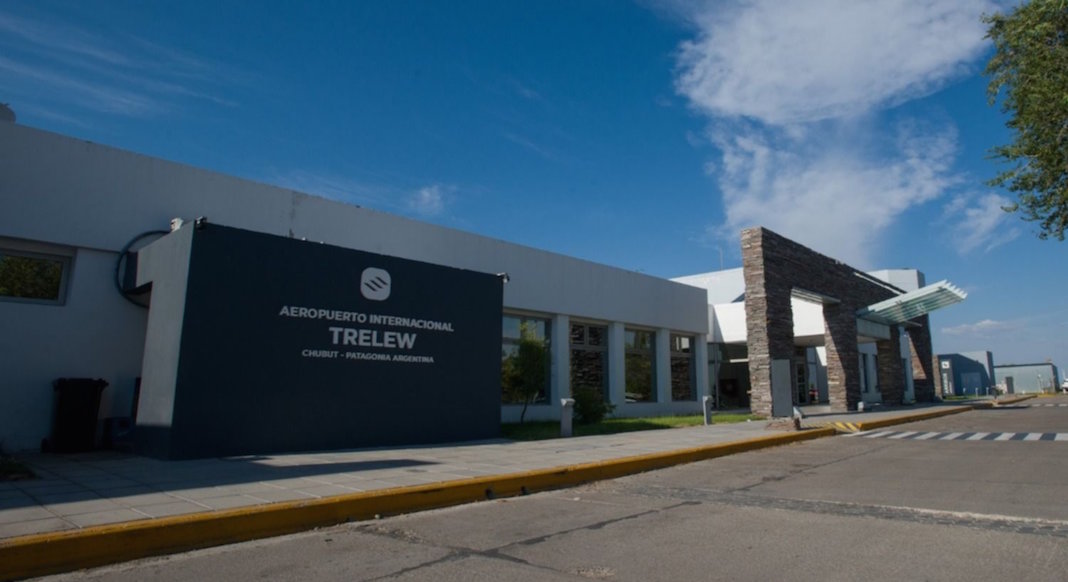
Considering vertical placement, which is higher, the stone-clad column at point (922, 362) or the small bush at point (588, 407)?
the stone-clad column at point (922, 362)

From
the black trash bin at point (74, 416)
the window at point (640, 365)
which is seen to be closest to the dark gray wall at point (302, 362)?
the black trash bin at point (74, 416)

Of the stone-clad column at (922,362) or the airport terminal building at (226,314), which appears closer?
the airport terminal building at (226,314)

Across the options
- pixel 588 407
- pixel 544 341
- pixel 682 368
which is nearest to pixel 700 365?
pixel 682 368

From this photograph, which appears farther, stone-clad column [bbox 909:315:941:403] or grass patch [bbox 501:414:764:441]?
stone-clad column [bbox 909:315:941:403]

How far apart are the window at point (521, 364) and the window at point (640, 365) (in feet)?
17.5

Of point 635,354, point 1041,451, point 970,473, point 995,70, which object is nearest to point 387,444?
point 970,473

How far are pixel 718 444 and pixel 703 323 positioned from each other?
15.4 metres

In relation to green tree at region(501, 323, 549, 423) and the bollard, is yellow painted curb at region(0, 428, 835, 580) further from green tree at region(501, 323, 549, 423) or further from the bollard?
green tree at region(501, 323, 549, 423)

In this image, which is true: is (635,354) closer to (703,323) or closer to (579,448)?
(703,323)

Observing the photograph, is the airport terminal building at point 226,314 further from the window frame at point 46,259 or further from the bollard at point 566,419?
the bollard at point 566,419

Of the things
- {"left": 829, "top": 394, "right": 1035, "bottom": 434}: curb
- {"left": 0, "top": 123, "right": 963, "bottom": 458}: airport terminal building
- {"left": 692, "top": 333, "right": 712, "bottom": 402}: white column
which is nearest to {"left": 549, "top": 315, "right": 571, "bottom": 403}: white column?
{"left": 0, "top": 123, "right": 963, "bottom": 458}: airport terminal building

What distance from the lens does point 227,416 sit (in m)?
10.1

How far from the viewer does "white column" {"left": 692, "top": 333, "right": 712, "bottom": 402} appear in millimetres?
26969

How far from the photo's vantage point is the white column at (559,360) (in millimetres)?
20312
